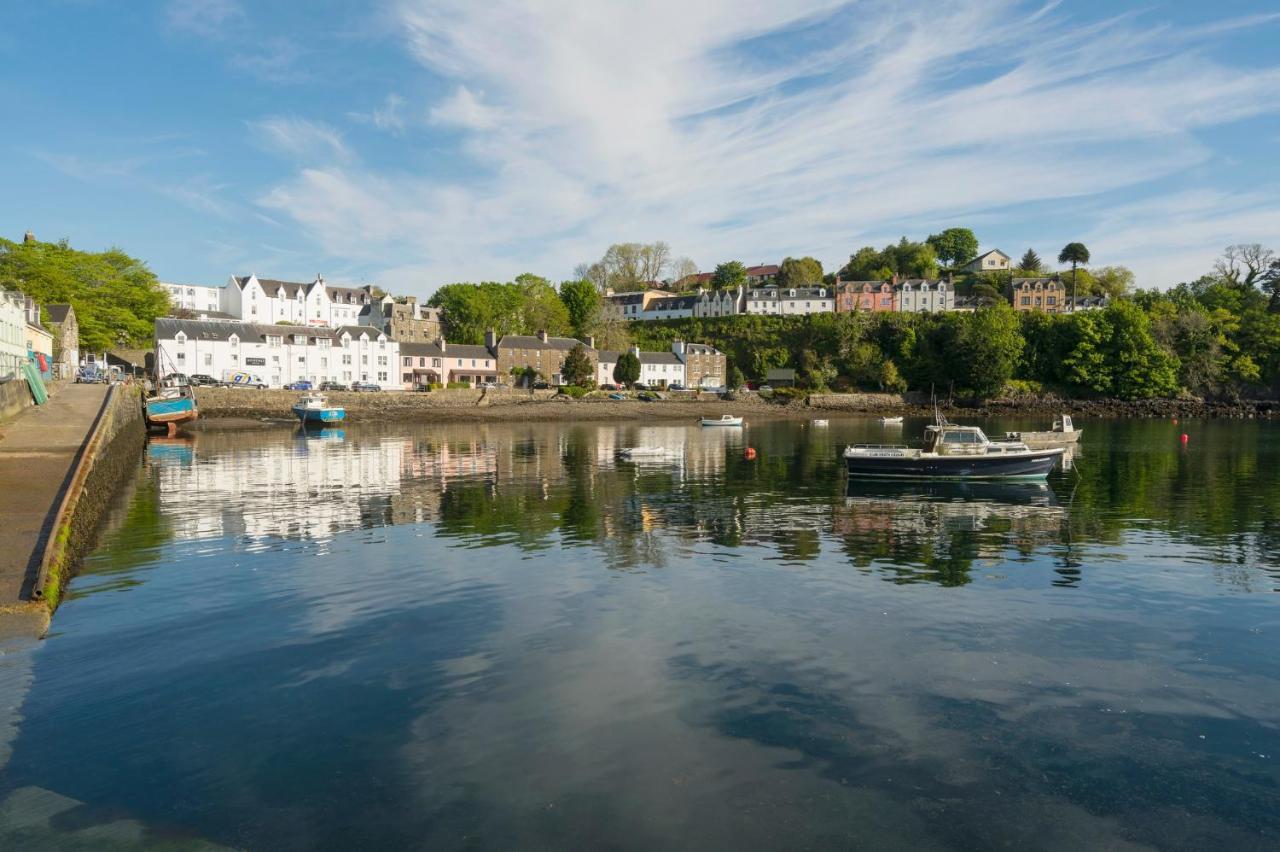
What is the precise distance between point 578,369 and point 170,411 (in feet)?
181

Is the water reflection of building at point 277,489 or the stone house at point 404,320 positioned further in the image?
the stone house at point 404,320

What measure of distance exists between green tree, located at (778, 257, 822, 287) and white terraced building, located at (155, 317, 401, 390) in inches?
3721

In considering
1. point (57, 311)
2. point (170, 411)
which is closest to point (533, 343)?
point (170, 411)

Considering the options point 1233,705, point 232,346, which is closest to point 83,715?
point 1233,705

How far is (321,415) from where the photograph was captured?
2933 inches

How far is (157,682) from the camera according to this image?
40.8 feet

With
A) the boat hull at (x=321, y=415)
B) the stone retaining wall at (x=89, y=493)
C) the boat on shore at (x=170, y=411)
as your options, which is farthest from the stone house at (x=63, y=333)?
the stone retaining wall at (x=89, y=493)

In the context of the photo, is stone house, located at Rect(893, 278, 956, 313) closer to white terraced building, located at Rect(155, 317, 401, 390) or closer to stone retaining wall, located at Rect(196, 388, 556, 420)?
stone retaining wall, located at Rect(196, 388, 556, 420)

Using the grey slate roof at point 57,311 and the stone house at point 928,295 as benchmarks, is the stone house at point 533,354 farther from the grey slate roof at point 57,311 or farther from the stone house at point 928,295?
the stone house at point 928,295

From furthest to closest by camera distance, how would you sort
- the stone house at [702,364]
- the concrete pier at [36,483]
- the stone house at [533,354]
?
the stone house at [702,364], the stone house at [533,354], the concrete pier at [36,483]

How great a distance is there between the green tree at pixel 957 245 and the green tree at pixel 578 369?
355 feet

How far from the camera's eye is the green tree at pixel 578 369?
112 meters

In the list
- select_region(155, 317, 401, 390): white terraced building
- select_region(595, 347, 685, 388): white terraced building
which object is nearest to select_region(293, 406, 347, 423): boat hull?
select_region(155, 317, 401, 390): white terraced building

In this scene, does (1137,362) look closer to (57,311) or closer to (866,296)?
(866,296)
